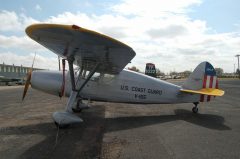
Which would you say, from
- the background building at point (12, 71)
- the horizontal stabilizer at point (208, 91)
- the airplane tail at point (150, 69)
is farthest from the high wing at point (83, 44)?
the background building at point (12, 71)

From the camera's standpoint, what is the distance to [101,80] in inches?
367

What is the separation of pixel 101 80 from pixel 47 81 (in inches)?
79.9

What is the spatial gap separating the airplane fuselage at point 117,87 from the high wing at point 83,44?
969mm

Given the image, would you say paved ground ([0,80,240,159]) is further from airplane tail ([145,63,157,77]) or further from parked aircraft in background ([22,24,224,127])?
airplane tail ([145,63,157,77])

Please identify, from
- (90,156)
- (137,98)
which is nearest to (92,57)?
(137,98)

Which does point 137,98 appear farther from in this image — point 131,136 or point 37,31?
point 37,31

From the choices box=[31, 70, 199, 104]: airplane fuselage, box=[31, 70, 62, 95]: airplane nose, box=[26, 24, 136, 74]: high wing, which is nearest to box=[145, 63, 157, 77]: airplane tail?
box=[31, 70, 199, 104]: airplane fuselage

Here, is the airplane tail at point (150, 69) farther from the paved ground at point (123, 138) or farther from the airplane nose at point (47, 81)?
the airplane nose at point (47, 81)

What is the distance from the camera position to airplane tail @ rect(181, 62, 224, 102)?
33.0 ft

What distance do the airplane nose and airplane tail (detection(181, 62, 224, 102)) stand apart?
16.6 feet

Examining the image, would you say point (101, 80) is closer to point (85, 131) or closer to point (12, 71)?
point (85, 131)

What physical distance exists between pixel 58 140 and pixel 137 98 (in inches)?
172

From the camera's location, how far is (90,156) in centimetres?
462

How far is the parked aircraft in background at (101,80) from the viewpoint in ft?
21.3
